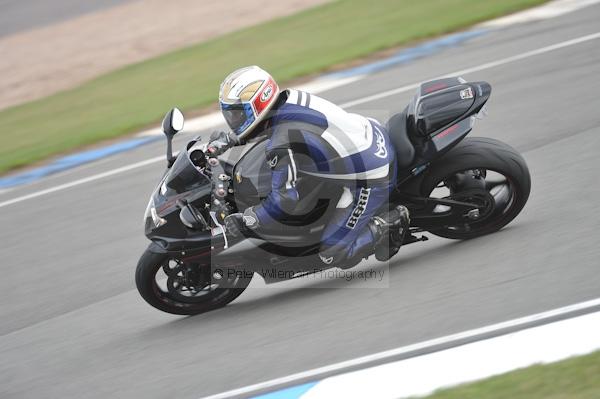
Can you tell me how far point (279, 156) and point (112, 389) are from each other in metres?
1.87

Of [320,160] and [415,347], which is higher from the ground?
[320,160]

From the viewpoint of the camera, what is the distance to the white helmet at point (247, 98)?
5309 mm

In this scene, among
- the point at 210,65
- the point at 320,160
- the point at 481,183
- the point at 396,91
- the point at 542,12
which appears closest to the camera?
the point at 320,160

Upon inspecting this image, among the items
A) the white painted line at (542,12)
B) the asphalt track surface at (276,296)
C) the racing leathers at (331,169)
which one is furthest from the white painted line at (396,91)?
the racing leathers at (331,169)

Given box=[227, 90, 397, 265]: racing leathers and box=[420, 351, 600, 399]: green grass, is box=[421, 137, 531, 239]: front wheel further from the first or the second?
box=[420, 351, 600, 399]: green grass

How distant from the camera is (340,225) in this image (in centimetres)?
567

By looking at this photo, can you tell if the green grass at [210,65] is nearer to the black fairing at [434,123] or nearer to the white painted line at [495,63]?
the white painted line at [495,63]

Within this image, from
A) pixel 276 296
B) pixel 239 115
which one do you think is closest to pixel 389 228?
pixel 276 296

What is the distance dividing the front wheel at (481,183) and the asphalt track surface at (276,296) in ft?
0.51

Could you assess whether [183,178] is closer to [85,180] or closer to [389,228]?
[389,228]

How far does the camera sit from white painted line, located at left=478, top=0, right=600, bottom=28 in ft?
38.7

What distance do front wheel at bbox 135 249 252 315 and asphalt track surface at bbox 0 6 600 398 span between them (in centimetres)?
12

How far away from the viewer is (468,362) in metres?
4.50

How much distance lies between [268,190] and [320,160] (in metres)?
0.45
